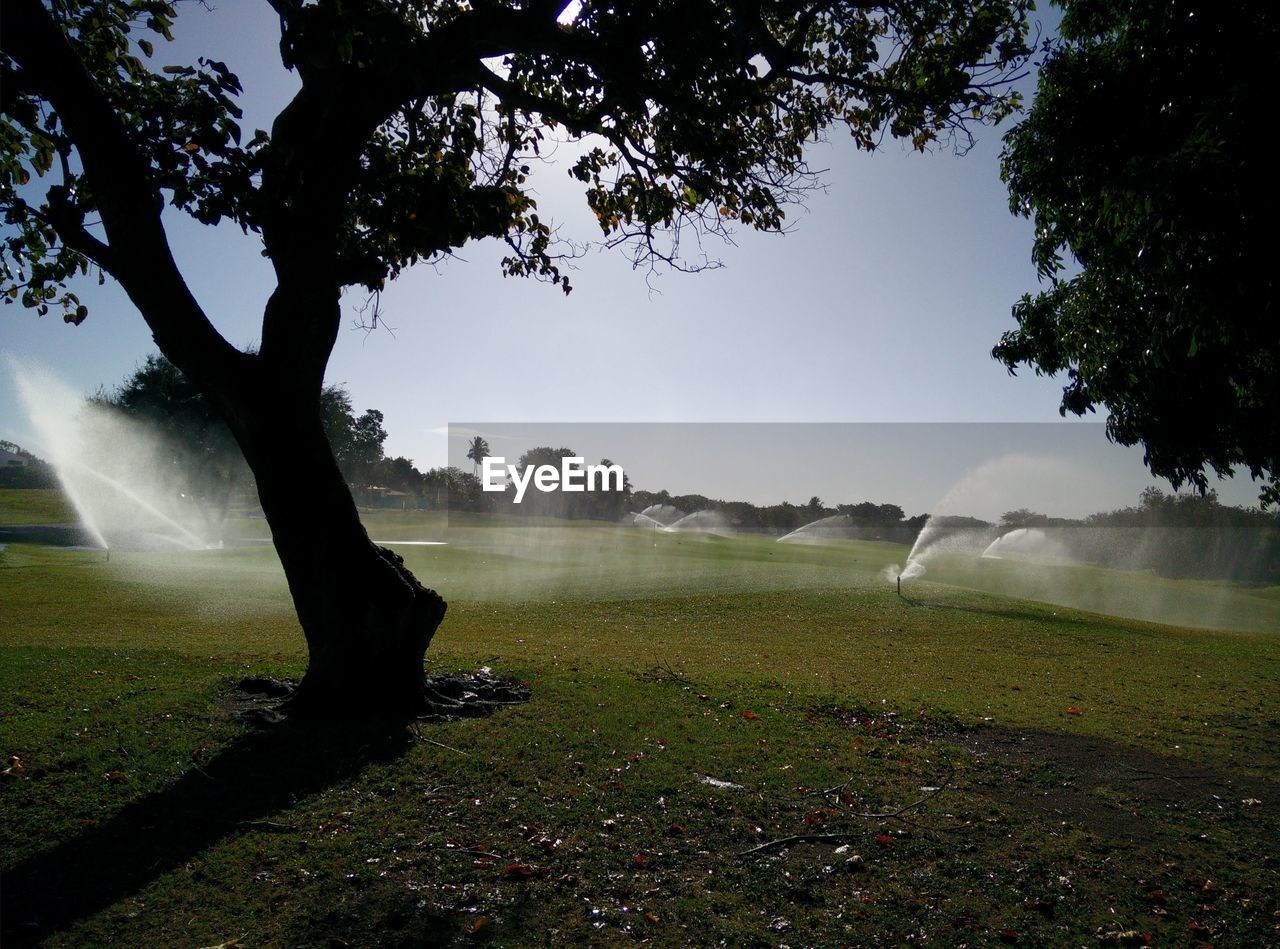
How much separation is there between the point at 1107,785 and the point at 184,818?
7160mm

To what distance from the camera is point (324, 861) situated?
14.9 feet

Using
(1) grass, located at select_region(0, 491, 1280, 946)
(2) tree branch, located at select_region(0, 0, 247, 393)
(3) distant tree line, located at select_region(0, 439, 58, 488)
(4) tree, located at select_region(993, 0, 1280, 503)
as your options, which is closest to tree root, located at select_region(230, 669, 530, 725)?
(1) grass, located at select_region(0, 491, 1280, 946)

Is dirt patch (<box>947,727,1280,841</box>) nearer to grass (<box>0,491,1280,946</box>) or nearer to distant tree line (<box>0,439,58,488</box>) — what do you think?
grass (<box>0,491,1280,946</box>)

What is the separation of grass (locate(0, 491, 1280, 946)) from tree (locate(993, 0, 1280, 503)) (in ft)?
12.3

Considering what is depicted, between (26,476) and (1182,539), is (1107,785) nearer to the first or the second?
(1182,539)

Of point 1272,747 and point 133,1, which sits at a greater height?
point 133,1

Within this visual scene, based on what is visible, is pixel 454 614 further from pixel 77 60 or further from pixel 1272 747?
pixel 1272 747

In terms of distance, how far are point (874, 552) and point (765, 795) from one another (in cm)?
4330

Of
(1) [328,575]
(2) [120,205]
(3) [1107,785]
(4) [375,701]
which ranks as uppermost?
(2) [120,205]

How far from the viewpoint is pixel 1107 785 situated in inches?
260

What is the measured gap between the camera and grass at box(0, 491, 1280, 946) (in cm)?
407

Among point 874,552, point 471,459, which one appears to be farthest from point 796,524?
point 471,459

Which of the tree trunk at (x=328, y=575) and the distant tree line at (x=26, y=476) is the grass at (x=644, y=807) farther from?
the distant tree line at (x=26, y=476)
